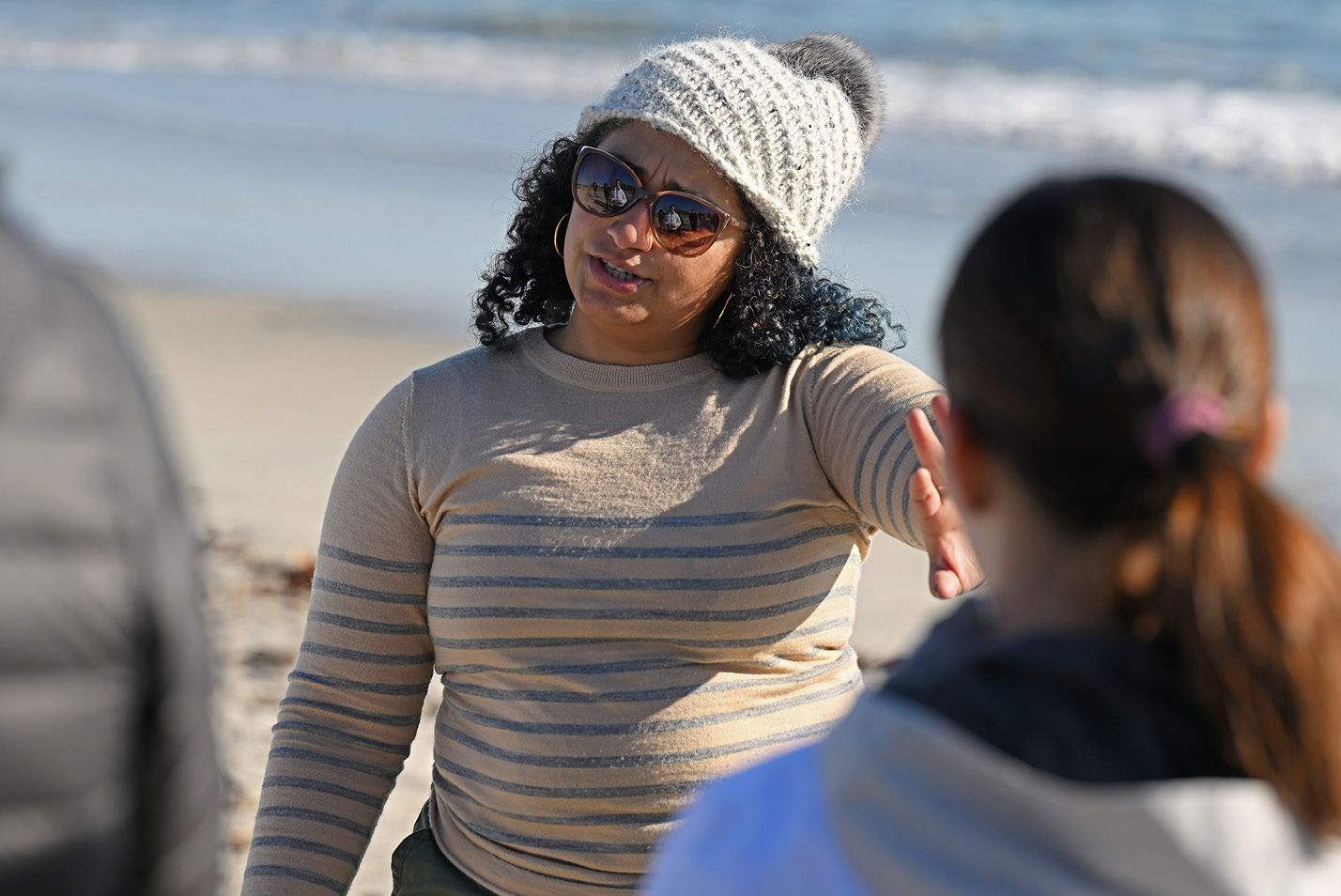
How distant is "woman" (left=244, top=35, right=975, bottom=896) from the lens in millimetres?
2291

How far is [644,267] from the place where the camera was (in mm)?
2457

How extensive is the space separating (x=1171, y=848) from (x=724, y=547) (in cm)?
124

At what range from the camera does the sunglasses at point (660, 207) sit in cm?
245

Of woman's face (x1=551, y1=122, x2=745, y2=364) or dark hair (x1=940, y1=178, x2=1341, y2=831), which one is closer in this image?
dark hair (x1=940, y1=178, x2=1341, y2=831)

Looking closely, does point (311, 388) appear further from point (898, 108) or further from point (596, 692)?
point (898, 108)

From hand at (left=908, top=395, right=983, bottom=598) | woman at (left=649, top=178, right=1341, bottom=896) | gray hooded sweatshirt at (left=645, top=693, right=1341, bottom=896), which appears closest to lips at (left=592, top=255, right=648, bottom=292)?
hand at (left=908, top=395, right=983, bottom=598)

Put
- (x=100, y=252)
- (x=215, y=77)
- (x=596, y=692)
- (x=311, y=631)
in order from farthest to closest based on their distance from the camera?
(x=215, y=77), (x=100, y=252), (x=311, y=631), (x=596, y=692)

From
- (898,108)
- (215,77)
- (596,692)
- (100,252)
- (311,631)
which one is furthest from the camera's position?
(215,77)

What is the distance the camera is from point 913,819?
117 cm

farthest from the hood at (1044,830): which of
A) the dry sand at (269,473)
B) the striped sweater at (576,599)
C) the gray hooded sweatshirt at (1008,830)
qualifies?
the dry sand at (269,473)

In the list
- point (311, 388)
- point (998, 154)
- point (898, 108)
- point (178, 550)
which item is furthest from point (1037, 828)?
point (898, 108)

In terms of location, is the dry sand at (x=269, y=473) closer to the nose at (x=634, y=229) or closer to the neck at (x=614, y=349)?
the neck at (x=614, y=349)

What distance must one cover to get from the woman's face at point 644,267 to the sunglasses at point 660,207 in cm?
1

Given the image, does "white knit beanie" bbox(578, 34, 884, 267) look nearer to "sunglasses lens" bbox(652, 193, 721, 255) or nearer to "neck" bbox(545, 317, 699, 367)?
"sunglasses lens" bbox(652, 193, 721, 255)
